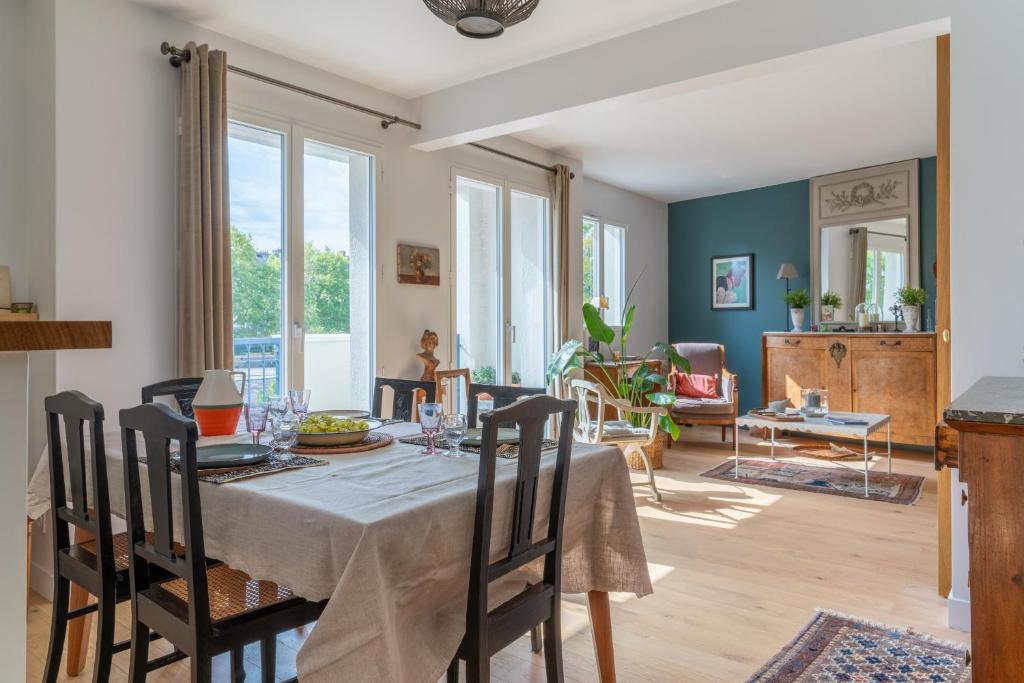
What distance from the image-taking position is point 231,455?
1.82 meters

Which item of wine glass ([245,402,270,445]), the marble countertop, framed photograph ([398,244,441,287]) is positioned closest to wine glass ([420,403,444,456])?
wine glass ([245,402,270,445])

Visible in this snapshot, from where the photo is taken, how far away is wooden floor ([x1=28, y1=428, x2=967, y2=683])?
2.26 m

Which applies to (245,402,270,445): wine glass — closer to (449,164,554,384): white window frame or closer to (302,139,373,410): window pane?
(302,139,373,410): window pane

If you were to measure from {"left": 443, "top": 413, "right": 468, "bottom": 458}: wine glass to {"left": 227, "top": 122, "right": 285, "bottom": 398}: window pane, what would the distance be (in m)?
1.75

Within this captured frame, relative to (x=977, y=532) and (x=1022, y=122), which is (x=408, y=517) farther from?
(x=1022, y=122)

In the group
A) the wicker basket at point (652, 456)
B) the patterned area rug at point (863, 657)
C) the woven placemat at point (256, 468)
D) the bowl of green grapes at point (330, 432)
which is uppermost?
the bowl of green grapes at point (330, 432)

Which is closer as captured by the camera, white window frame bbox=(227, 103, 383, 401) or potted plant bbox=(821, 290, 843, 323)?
white window frame bbox=(227, 103, 383, 401)

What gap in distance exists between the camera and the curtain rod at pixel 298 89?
3090 mm

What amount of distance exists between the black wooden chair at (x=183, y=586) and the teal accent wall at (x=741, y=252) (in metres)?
6.31

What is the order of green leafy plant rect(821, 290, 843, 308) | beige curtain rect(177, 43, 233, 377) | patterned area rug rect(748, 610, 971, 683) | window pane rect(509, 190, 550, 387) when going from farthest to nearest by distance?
green leafy plant rect(821, 290, 843, 308) < window pane rect(509, 190, 550, 387) < beige curtain rect(177, 43, 233, 377) < patterned area rug rect(748, 610, 971, 683)

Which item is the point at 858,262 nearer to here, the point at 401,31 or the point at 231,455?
the point at 401,31

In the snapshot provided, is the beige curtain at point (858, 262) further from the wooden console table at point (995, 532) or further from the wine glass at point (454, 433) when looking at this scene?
the wooden console table at point (995, 532)

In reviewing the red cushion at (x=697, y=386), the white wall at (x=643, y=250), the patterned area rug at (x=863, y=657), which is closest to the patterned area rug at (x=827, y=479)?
the red cushion at (x=697, y=386)

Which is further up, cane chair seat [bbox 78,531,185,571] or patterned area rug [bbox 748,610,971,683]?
cane chair seat [bbox 78,531,185,571]
